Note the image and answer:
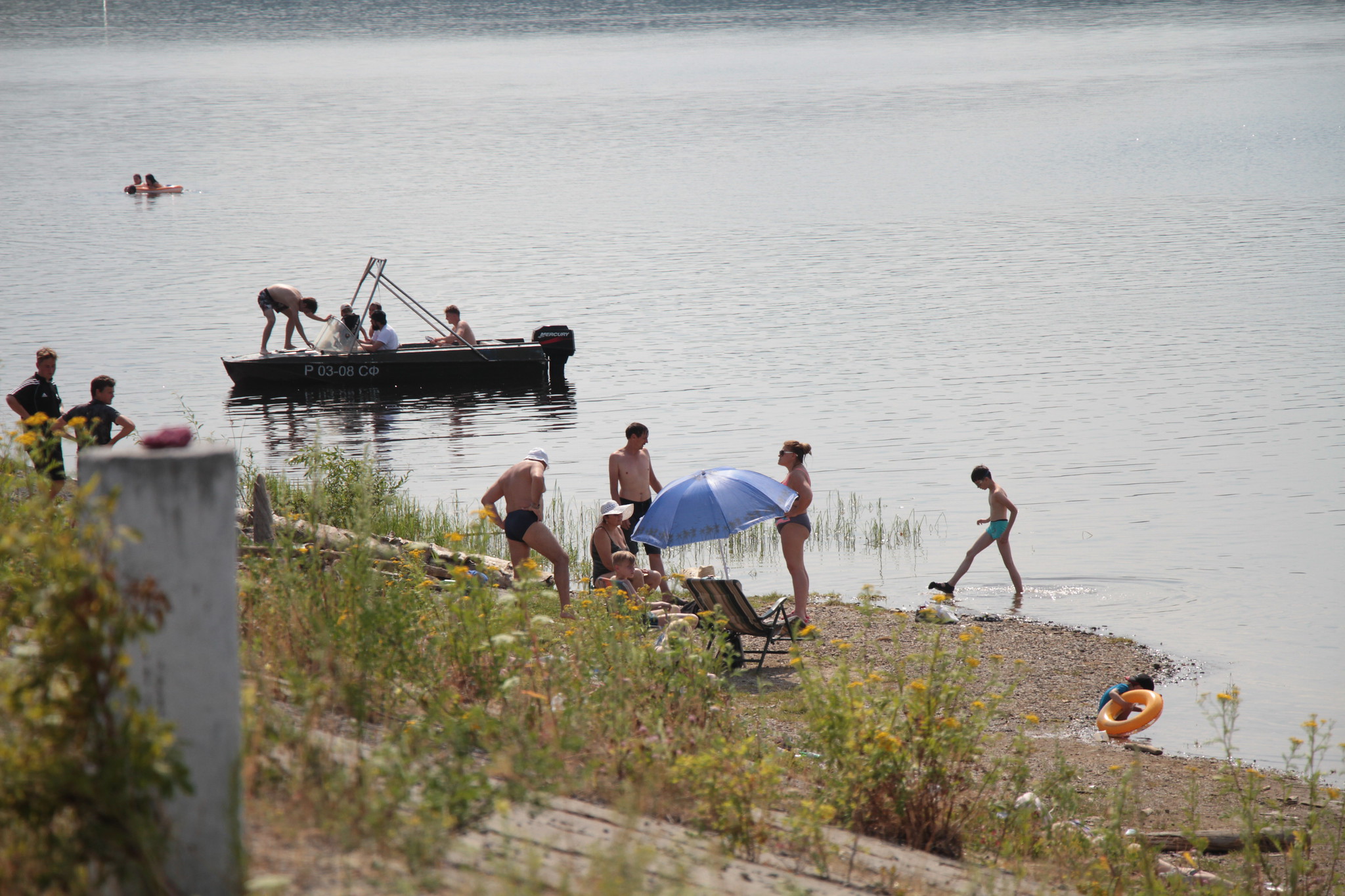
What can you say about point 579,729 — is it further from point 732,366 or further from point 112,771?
point 732,366

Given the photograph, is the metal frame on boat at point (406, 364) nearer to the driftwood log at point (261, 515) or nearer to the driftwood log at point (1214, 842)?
the driftwood log at point (261, 515)

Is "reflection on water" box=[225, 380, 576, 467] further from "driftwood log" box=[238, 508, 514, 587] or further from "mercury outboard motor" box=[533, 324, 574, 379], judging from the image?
"driftwood log" box=[238, 508, 514, 587]

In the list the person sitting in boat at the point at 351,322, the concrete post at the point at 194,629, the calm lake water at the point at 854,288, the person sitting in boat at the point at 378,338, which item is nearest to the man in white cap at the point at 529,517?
the calm lake water at the point at 854,288

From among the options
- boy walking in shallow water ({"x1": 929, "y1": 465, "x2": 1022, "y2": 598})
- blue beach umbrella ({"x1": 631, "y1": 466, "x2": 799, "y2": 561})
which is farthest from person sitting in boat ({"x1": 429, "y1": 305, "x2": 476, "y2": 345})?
blue beach umbrella ({"x1": 631, "y1": 466, "x2": 799, "y2": 561})

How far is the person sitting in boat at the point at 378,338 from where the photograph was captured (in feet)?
84.5

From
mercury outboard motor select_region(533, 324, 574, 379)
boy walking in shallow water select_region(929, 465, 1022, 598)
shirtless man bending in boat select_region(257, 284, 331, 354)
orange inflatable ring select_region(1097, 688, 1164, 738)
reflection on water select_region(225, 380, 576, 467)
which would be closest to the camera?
orange inflatable ring select_region(1097, 688, 1164, 738)

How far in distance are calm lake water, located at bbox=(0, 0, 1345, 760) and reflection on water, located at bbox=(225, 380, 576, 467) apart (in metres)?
0.13

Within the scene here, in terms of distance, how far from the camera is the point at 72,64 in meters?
150

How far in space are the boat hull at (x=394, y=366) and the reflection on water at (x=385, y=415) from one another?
0.40 m

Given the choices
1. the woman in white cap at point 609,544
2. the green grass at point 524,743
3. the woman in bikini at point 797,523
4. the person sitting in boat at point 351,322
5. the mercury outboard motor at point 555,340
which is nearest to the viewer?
the green grass at point 524,743

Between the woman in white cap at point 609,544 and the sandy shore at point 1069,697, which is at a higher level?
the woman in white cap at point 609,544

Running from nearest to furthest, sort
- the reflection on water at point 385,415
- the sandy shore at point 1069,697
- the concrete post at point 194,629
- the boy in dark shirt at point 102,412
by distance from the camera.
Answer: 1. the concrete post at point 194,629
2. the sandy shore at point 1069,697
3. the boy in dark shirt at point 102,412
4. the reflection on water at point 385,415

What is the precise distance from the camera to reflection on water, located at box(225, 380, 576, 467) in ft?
76.2

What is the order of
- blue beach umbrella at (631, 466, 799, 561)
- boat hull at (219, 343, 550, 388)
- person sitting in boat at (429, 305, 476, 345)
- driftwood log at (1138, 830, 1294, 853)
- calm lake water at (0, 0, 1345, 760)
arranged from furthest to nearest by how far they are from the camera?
person sitting in boat at (429, 305, 476, 345) → boat hull at (219, 343, 550, 388) → calm lake water at (0, 0, 1345, 760) → blue beach umbrella at (631, 466, 799, 561) → driftwood log at (1138, 830, 1294, 853)
